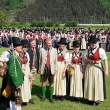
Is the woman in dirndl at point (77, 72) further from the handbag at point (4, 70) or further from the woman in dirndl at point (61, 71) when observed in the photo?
the handbag at point (4, 70)

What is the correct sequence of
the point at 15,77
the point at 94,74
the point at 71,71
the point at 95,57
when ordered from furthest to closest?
the point at 71,71
the point at 94,74
the point at 95,57
the point at 15,77

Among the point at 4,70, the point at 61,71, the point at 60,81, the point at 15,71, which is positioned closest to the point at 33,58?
the point at 61,71

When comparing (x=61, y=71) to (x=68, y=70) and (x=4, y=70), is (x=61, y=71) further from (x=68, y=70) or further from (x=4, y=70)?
(x=4, y=70)

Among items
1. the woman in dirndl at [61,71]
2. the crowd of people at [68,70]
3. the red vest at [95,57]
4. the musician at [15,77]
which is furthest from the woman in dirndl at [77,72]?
the musician at [15,77]

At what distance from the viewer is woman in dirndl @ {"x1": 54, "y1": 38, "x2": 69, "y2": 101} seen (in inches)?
283

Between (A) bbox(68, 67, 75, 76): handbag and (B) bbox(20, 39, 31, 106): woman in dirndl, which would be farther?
(A) bbox(68, 67, 75, 76): handbag

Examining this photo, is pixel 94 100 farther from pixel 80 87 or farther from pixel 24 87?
pixel 24 87

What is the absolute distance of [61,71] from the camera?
23.9ft

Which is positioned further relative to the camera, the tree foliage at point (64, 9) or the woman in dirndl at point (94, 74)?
the tree foliage at point (64, 9)

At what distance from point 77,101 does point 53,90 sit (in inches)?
30.0

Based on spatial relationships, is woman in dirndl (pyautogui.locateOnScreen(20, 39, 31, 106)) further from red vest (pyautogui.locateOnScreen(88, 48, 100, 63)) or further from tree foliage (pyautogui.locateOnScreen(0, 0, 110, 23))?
tree foliage (pyautogui.locateOnScreen(0, 0, 110, 23))

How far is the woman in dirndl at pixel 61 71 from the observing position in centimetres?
720

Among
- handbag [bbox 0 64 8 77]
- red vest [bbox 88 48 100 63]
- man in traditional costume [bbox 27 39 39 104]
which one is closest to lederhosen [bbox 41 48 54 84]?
man in traditional costume [bbox 27 39 39 104]

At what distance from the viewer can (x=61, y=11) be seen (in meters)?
122
